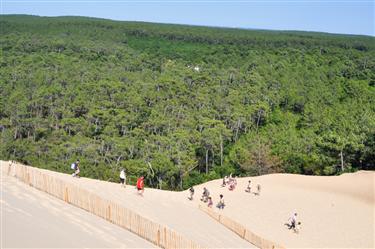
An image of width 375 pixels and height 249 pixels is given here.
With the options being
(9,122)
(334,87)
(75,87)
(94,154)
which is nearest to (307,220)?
(94,154)

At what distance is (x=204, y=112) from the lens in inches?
2970

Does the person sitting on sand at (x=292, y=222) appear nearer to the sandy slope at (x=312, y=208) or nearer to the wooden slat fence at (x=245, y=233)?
the sandy slope at (x=312, y=208)

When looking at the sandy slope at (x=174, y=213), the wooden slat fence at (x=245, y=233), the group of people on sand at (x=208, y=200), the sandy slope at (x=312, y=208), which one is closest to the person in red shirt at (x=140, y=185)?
the sandy slope at (x=174, y=213)

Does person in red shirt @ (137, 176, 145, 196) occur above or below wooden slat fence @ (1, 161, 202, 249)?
below

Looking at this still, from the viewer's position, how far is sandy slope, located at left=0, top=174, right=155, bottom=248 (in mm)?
17297

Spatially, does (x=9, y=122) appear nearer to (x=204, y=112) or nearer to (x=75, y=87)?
(x=75, y=87)

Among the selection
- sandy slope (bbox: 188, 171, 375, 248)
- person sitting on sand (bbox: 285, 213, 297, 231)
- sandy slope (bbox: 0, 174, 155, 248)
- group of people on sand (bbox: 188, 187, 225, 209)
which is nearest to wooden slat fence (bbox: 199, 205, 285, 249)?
group of people on sand (bbox: 188, 187, 225, 209)

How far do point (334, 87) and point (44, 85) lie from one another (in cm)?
4879

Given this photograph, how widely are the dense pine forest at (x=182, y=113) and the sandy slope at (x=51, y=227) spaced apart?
3189 centimetres

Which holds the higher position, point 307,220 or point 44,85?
point 44,85

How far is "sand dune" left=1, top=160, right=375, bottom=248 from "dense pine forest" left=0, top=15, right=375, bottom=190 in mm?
8410

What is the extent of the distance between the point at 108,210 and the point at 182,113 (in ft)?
181

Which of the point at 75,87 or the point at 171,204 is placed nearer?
the point at 171,204

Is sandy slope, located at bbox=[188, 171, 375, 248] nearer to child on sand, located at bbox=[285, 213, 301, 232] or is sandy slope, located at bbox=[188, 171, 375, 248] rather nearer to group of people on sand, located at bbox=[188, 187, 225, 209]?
child on sand, located at bbox=[285, 213, 301, 232]
